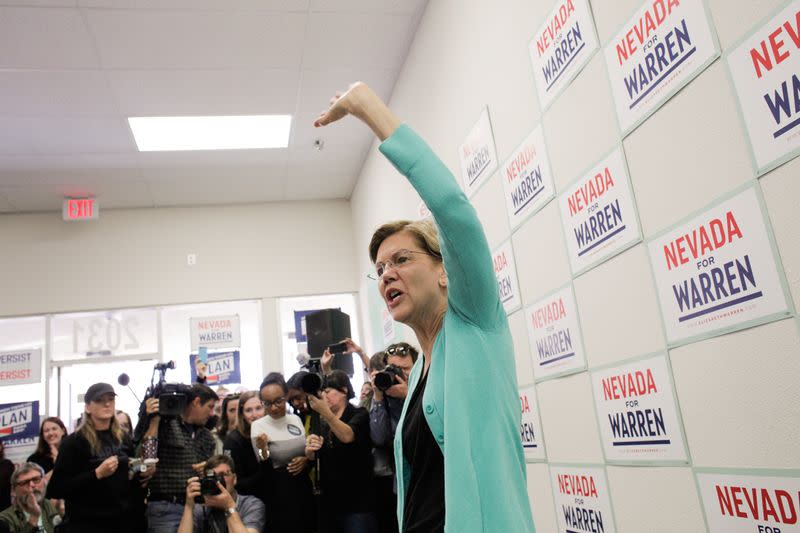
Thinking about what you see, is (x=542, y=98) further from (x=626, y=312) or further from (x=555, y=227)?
(x=626, y=312)

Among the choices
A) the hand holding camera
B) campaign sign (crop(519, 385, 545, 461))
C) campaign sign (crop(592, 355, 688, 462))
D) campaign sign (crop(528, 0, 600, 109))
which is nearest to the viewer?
campaign sign (crop(592, 355, 688, 462))

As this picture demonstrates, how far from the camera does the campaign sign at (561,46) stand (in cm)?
217

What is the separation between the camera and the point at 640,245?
193 centimetres

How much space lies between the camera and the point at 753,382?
152cm

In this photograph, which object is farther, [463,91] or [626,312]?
[463,91]

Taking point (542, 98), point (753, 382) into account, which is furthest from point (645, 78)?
point (753, 382)

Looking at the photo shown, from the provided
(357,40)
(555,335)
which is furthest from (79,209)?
(555,335)

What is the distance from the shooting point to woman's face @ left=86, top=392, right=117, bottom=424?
3.51 metres

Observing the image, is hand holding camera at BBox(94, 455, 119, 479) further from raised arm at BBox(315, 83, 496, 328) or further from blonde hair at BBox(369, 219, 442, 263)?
raised arm at BBox(315, 83, 496, 328)

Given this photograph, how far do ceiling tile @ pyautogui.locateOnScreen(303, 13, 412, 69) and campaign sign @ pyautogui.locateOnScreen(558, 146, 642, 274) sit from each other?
2204 mm

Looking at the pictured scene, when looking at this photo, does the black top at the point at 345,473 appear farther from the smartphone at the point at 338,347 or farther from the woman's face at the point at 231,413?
the woman's face at the point at 231,413

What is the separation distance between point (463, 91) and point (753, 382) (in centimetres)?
225

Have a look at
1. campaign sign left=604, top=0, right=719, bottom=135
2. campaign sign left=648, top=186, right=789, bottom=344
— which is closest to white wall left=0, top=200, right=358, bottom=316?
campaign sign left=604, top=0, right=719, bottom=135

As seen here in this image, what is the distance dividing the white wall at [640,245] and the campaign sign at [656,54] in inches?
1.4
